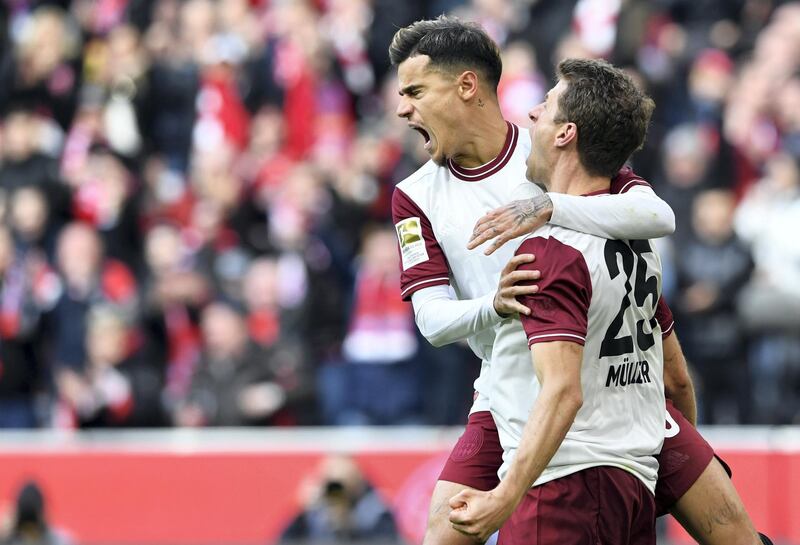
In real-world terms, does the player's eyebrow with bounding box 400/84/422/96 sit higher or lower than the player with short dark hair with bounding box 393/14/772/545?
higher

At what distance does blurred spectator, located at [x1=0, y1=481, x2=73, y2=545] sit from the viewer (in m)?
9.34

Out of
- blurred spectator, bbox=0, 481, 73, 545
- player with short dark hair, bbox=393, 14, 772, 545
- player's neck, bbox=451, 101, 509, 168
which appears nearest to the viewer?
player with short dark hair, bbox=393, 14, 772, 545

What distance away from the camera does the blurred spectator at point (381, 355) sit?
977cm

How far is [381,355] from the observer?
980 centimetres

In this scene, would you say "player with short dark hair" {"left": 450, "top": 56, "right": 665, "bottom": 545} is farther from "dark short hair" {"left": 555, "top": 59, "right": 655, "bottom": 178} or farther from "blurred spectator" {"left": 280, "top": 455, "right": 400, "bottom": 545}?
"blurred spectator" {"left": 280, "top": 455, "right": 400, "bottom": 545}

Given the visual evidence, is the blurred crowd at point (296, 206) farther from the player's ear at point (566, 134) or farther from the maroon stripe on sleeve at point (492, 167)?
the player's ear at point (566, 134)

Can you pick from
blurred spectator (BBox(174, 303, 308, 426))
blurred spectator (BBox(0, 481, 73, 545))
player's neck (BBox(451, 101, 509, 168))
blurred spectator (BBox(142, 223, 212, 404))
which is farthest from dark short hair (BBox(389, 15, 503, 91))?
blurred spectator (BBox(142, 223, 212, 404))

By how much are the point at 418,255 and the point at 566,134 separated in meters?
0.81

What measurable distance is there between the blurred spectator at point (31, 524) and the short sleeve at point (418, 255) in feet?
16.9

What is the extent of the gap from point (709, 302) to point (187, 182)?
4.49 m

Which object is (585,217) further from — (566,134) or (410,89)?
(410,89)

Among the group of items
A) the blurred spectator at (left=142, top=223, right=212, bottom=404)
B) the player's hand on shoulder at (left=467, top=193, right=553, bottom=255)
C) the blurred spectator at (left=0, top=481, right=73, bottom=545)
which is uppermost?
the player's hand on shoulder at (left=467, top=193, right=553, bottom=255)

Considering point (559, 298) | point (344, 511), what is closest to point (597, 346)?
point (559, 298)

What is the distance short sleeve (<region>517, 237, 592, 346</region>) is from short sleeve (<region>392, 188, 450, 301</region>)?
74 centimetres
